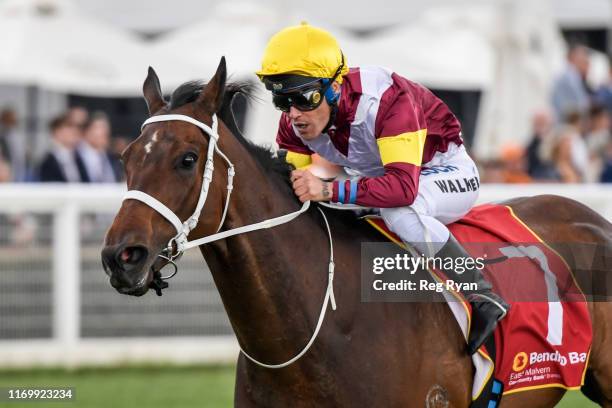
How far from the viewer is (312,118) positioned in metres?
4.98

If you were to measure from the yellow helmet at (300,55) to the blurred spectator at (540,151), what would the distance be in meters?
7.58

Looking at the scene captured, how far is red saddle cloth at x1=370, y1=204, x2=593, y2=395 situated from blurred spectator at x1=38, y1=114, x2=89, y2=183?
21.9ft

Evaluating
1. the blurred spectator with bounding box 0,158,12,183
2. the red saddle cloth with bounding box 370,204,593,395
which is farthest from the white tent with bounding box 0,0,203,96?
the red saddle cloth with bounding box 370,204,593,395

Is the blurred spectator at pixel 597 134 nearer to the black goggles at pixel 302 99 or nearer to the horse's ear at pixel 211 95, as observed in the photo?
the black goggles at pixel 302 99

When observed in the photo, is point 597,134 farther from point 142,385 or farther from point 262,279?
point 262,279

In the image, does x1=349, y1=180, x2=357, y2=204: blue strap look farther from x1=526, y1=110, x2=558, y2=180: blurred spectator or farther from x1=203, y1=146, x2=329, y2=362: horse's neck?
x1=526, y1=110, x2=558, y2=180: blurred spectator

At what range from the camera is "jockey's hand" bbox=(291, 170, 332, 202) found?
193 inches

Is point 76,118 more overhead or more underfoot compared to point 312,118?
more overhead

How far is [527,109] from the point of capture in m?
15.7

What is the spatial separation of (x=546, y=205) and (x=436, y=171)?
88 centimetres

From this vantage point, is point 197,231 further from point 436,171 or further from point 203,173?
point 436,171

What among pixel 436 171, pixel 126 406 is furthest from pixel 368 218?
pixel 126 406

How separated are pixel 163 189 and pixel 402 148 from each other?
1.08 meters

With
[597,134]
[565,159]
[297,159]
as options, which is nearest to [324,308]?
[297,159]
